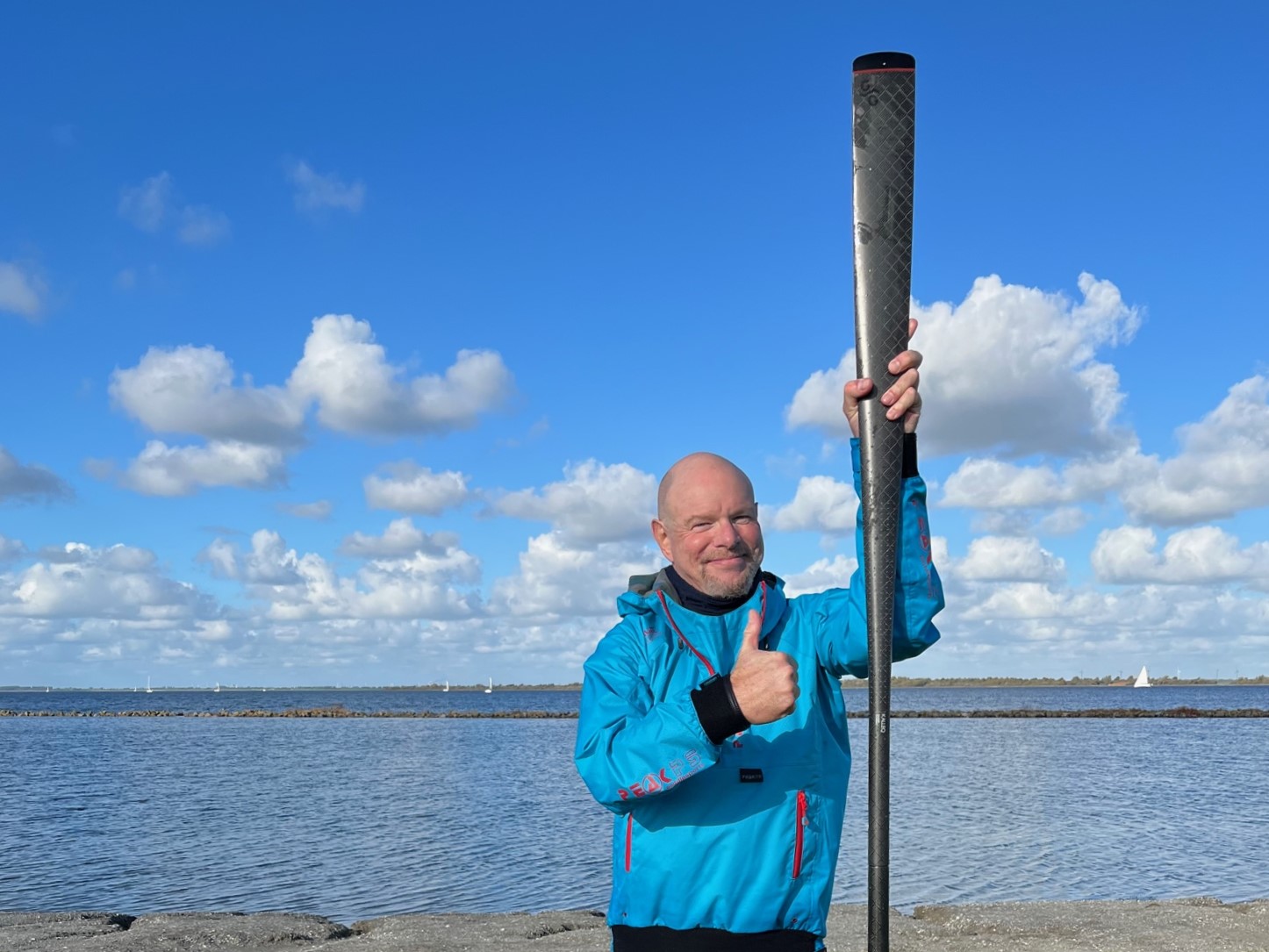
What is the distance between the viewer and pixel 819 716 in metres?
3.12

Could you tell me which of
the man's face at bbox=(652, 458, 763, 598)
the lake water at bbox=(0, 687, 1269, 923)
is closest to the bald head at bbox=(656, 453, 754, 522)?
the man's face at bbox=(652, 458, 763, 598)

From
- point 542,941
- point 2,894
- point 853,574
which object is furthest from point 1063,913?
point 2,894

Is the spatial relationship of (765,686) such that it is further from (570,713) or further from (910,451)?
(570,713)

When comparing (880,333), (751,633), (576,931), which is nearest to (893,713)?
(576,931)

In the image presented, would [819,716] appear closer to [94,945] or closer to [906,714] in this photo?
[94,945]

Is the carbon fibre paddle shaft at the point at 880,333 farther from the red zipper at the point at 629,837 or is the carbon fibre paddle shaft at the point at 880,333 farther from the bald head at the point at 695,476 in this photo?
the red zipper at the point at 629,837

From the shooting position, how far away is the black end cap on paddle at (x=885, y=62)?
344cm

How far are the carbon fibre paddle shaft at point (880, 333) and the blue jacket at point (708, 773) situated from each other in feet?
0.31

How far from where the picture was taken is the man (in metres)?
2.79

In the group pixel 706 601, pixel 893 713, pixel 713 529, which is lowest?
pixel 893 713

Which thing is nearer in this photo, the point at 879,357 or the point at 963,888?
the point at 879,357

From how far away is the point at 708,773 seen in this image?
117 inches

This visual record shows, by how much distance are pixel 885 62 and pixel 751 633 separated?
5.67ft

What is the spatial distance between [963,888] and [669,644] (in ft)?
54.1
